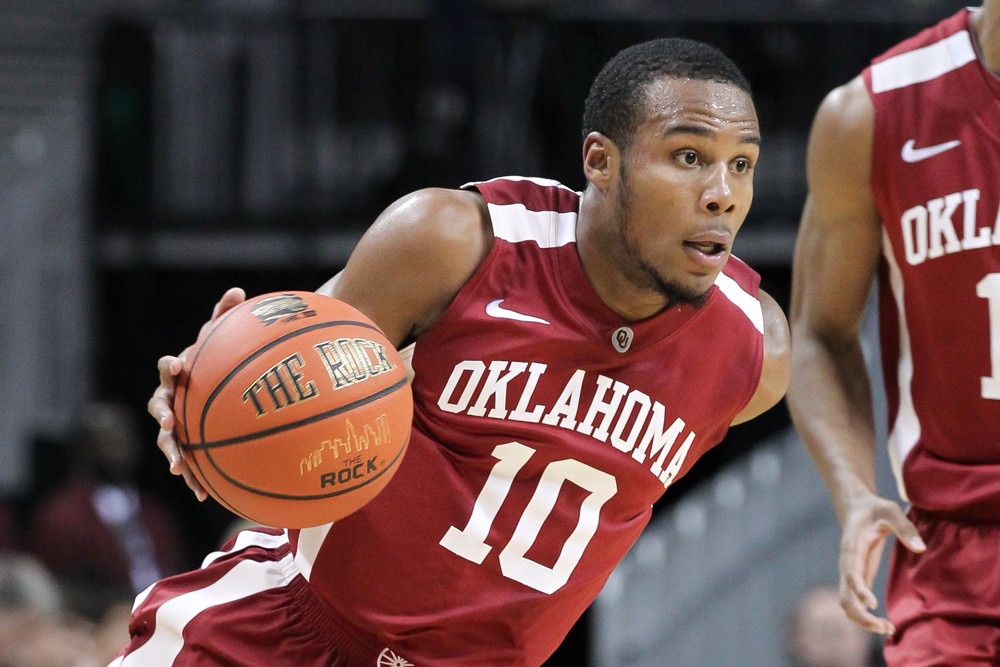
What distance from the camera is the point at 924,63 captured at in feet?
11.3

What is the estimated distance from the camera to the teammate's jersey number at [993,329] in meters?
3.23

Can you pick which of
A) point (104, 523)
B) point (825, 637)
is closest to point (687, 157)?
point (825, 637)

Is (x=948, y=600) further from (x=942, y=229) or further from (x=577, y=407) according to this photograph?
(x=577, y=407)

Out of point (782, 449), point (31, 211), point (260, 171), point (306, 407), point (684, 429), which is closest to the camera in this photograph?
point (306, 407)

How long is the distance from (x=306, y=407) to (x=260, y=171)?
23.1 feet

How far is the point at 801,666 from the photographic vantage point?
598cm

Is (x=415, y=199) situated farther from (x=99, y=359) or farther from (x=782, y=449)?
(x=99, y=359)

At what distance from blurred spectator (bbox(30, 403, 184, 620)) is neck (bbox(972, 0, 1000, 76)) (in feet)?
19.5

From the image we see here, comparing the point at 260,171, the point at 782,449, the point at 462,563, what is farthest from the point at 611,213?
the point at 260,171

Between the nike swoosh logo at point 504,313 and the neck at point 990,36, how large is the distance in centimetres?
130

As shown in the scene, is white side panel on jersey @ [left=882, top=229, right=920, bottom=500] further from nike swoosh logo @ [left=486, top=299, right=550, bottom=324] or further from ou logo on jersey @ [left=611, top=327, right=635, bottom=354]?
nike swoosh logo @ [left=486, top=299, right=550, bottom=324]

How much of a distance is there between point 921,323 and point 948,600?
0.68m

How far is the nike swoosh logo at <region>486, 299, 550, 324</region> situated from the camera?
10.3 ft

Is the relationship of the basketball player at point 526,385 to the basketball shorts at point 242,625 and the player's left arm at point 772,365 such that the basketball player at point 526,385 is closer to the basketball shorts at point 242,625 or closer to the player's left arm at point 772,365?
the basketball shorts at point 242,625
